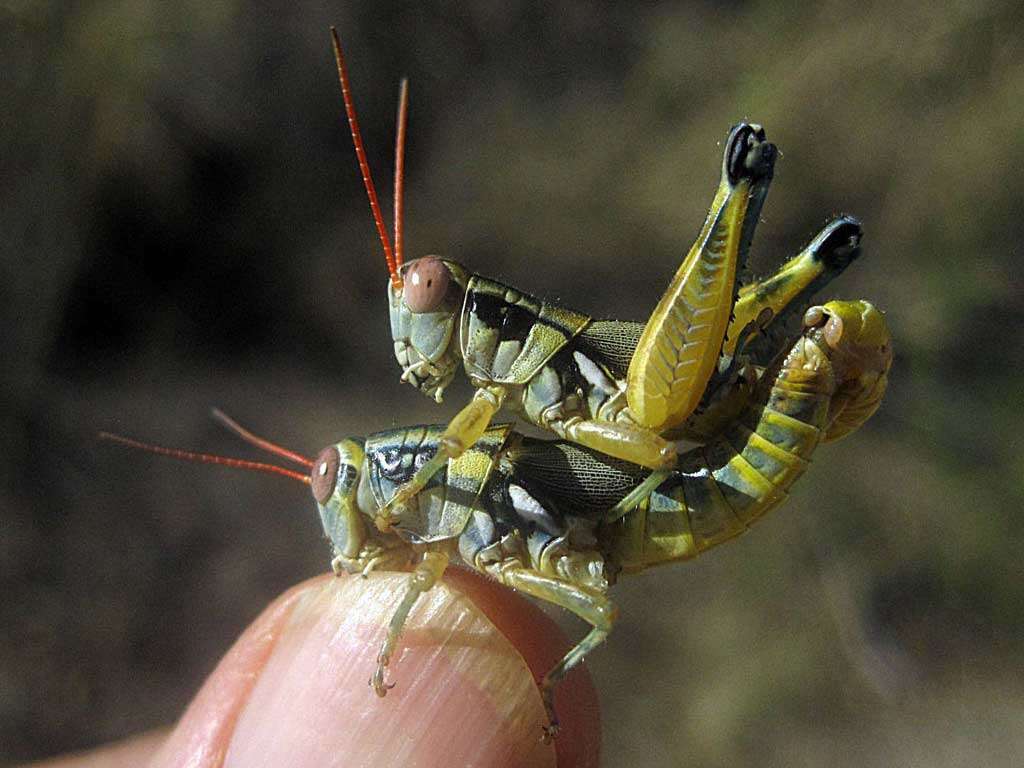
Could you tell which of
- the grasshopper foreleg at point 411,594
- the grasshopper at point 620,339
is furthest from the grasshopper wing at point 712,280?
the grasshopper foreleg at point 411,594

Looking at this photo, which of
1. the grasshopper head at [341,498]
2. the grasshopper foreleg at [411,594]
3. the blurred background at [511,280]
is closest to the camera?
the grasshopper foreleg at [411,594]

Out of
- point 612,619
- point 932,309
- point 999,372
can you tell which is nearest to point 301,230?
point 932,309

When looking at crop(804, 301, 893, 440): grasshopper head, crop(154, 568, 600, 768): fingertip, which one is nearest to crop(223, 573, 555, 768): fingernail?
crop(154, 568, 600, 768): fingertip

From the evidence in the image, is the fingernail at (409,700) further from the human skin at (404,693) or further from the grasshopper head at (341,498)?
the grasshopper head at (341,498)

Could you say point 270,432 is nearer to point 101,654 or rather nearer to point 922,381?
point 101,654

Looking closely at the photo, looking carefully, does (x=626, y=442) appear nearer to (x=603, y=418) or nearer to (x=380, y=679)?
(x=603, y=418)

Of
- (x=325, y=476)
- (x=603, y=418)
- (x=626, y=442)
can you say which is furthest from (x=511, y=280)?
(x=626, y=442)
